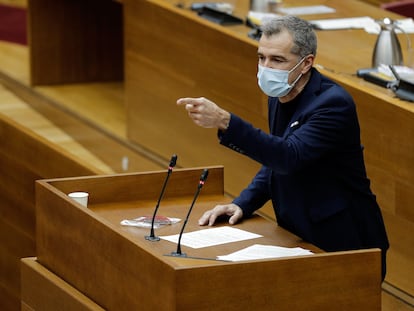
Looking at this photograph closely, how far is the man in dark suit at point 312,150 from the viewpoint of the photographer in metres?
1.48

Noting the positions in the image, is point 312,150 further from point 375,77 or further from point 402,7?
point 402,7

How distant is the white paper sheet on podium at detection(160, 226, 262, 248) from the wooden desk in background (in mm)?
481

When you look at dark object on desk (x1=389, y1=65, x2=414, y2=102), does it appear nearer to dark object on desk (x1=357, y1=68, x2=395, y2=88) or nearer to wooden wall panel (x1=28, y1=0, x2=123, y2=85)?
dark object on desk (x1=357, y1=68, x2=395, y2=88)

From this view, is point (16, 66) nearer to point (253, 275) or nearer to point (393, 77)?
point (393, 77)

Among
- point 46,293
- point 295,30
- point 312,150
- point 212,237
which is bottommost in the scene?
point 46,293

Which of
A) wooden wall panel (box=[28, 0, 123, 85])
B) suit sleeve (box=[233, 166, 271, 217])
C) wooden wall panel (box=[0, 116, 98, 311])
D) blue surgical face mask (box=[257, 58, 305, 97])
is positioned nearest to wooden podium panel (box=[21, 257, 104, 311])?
suit sleeve (box=[233, 166, 271, 217])

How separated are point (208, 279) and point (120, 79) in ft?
7.19

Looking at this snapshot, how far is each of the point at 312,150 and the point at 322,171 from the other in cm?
5

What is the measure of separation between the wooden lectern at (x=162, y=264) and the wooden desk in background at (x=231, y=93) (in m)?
0.40

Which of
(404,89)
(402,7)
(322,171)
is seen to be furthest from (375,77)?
(402,7)

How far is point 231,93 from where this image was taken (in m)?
2.47

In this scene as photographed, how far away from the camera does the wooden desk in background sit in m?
1.98

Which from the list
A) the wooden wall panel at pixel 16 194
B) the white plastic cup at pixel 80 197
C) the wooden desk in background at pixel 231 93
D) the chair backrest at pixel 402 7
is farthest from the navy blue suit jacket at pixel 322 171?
the chair backrest at pixel 402 7

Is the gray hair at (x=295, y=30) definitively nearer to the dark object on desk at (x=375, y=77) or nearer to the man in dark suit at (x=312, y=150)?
the man in dark suit at (x=312, y=150)
